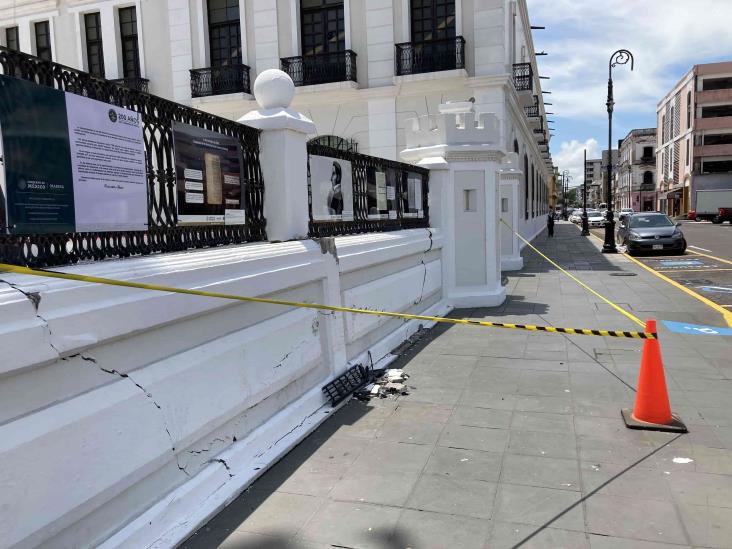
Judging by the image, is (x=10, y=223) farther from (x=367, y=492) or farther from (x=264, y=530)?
(x=367, y=492)

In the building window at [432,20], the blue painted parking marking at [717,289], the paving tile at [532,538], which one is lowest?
the blue painted parking marking at [717,289]

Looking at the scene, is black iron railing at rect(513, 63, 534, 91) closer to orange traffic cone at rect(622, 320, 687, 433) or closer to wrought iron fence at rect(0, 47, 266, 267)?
orange traffic cone at rect(622, 320, 687, 433)

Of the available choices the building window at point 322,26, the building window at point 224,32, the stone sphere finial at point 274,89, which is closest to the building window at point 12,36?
the building window at point 224,32

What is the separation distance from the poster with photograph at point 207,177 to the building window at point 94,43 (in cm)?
2044

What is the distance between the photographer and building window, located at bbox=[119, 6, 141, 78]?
20.8m

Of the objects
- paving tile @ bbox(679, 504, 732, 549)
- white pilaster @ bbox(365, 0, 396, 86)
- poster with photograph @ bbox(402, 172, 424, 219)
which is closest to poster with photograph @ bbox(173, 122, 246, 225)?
paving tile @ bbox(679, 504, 732, 549)

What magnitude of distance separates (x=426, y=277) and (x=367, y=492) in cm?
538

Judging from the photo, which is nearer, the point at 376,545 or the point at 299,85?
the point at 376,545

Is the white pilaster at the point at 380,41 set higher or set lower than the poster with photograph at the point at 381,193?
higher

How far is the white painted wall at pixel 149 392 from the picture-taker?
227 centimetres

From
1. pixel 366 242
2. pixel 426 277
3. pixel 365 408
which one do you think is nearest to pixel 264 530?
pixel 365 408

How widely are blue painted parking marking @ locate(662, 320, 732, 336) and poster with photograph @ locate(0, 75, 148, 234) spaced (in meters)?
7.26

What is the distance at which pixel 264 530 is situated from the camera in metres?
3.01

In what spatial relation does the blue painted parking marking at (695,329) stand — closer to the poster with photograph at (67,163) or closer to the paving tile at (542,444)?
the paving tile at (542,444)
